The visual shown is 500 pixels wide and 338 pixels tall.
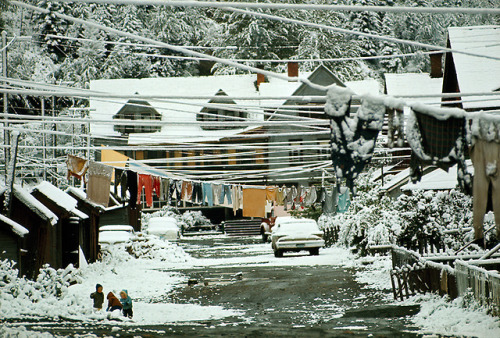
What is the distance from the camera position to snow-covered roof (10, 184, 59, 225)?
1842 cm

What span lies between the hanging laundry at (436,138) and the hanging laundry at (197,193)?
54.4 ft

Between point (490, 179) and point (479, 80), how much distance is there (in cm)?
1775

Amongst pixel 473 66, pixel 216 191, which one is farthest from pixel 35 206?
pixel 473 66

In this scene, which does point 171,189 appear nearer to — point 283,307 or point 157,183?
point 157,183

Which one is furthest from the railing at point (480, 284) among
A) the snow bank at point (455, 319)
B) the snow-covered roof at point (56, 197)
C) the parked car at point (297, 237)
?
the parked car at point (297, 237)

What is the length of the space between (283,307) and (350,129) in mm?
9435

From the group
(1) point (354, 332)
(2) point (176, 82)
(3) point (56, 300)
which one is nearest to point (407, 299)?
(1) point (354, 332)

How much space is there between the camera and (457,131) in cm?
722

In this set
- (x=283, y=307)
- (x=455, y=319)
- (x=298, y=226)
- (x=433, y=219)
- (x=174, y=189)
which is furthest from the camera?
(x=298, y=226)

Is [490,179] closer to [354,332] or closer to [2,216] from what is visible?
[354,332]

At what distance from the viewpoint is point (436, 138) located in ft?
23.7

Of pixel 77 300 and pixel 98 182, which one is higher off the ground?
pixel 98 182

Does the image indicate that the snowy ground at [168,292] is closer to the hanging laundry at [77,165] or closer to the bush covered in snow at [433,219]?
the bush covered in snow at [433,219]

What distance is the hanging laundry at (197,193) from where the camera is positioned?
23500 mm
